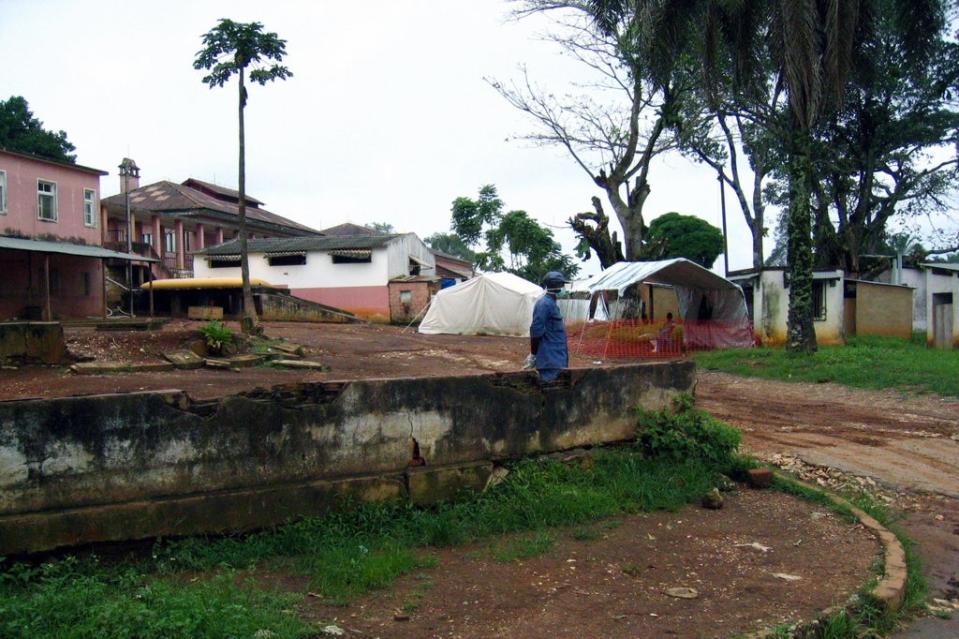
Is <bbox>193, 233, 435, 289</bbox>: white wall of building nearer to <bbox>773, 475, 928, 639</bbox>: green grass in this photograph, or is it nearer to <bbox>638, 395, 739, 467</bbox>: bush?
<bbox>638, 395, 739, 467</bbox>: bush

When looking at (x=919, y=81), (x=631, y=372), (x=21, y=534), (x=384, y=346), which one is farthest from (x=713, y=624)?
(x=919, y=81)

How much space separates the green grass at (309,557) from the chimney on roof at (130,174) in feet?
118

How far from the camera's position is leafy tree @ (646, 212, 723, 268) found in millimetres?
45938

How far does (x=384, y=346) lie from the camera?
67.5ft

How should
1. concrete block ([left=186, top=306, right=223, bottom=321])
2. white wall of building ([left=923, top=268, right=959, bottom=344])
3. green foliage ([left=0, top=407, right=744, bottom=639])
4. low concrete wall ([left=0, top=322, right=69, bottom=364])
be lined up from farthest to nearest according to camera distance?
concrete block ([left=186, top=306, right=223, bottom=321]), white wall of building ([left=923, top=268, right=959, bottom=344]), low concrete wall ([left=0, top=322, right=69, bottom=364]), green foliage ([left=0, top=407, right=744, bottom=639])

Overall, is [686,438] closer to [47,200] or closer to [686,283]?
[686,283]

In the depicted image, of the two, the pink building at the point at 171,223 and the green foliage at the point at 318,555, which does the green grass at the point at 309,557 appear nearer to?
the green foliage at the point at 318,555

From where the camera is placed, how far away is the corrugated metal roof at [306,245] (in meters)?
33.5

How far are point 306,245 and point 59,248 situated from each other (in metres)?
12.2

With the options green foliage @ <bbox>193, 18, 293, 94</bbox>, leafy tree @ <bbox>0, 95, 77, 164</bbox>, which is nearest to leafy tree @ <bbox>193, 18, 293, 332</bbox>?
green foliage @ <bbox>193, 18, 293, 94</bbox>

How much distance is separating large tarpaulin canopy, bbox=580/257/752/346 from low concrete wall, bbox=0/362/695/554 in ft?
47.8

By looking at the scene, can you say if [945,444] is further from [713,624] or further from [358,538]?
[358,538]

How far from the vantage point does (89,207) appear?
2675cm

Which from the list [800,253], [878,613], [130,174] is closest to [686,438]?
[878,613]
